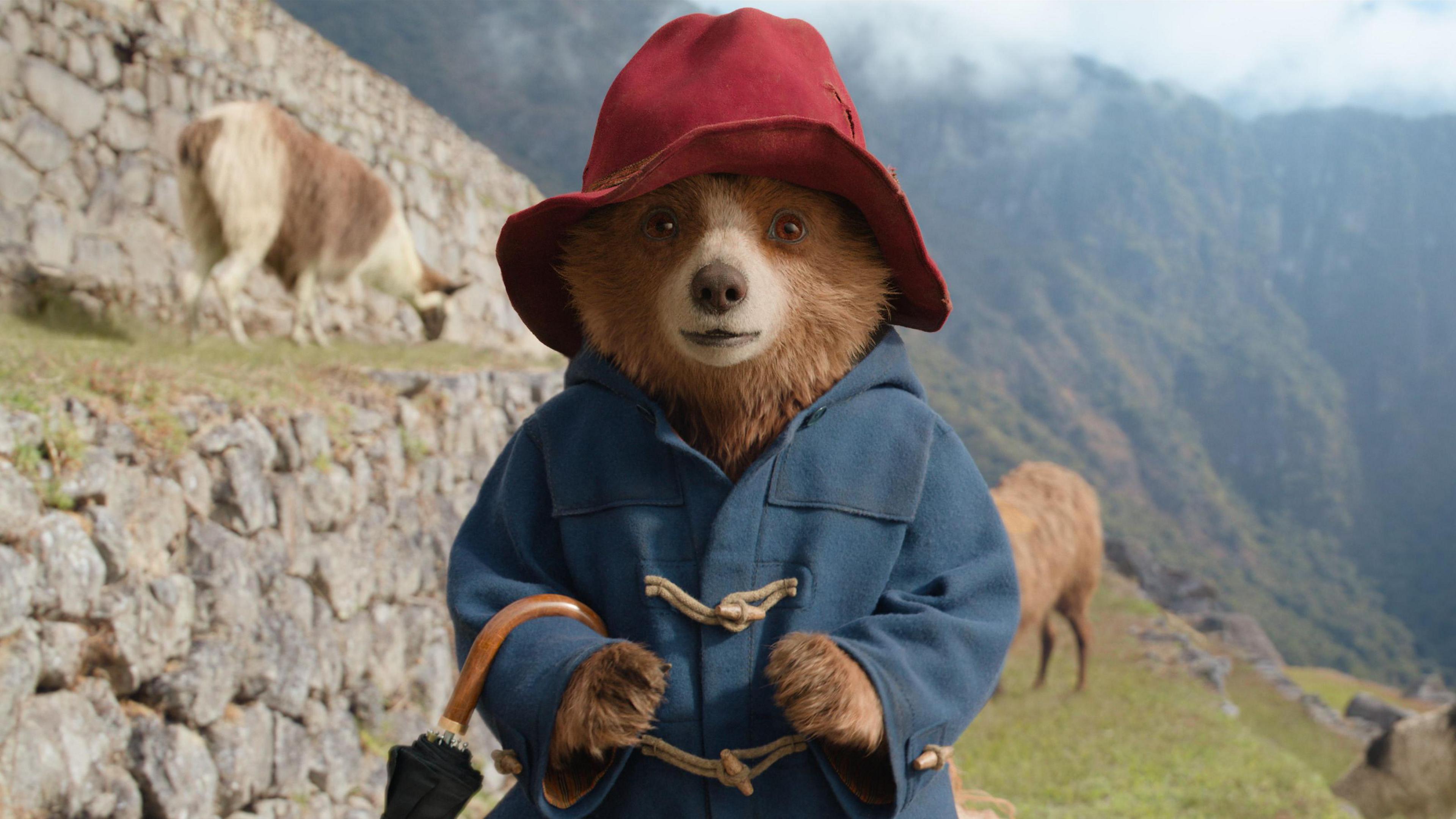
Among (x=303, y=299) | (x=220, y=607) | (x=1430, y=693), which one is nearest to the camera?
(x=220, y=607)

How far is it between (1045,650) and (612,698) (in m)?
6.69

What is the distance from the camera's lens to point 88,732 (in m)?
2.82

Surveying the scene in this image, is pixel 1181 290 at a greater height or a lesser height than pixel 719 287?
greater

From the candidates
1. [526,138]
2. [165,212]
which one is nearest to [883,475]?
[165,212]

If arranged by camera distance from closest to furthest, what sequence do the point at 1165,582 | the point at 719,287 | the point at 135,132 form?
the point at 719,287 < the point at 135,132 < the point at 1165,582

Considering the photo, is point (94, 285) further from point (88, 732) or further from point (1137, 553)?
point (1137, 553)

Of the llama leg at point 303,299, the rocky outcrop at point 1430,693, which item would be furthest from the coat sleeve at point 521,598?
the rocky outcrop at point 1430,693

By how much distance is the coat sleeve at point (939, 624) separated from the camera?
1125mm

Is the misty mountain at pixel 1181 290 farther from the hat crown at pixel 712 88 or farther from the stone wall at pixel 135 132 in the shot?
the hat crown at pixel 712 88

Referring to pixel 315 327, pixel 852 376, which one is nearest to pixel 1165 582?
pixel 315 327

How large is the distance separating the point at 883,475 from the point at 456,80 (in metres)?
36.9

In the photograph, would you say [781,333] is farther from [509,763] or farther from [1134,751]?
[1134,751]

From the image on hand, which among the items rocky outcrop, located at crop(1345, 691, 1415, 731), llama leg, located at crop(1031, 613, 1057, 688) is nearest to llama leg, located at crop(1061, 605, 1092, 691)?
llama leg, located at crop(1031, 613, 1057, 688)

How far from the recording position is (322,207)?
5941 mm
